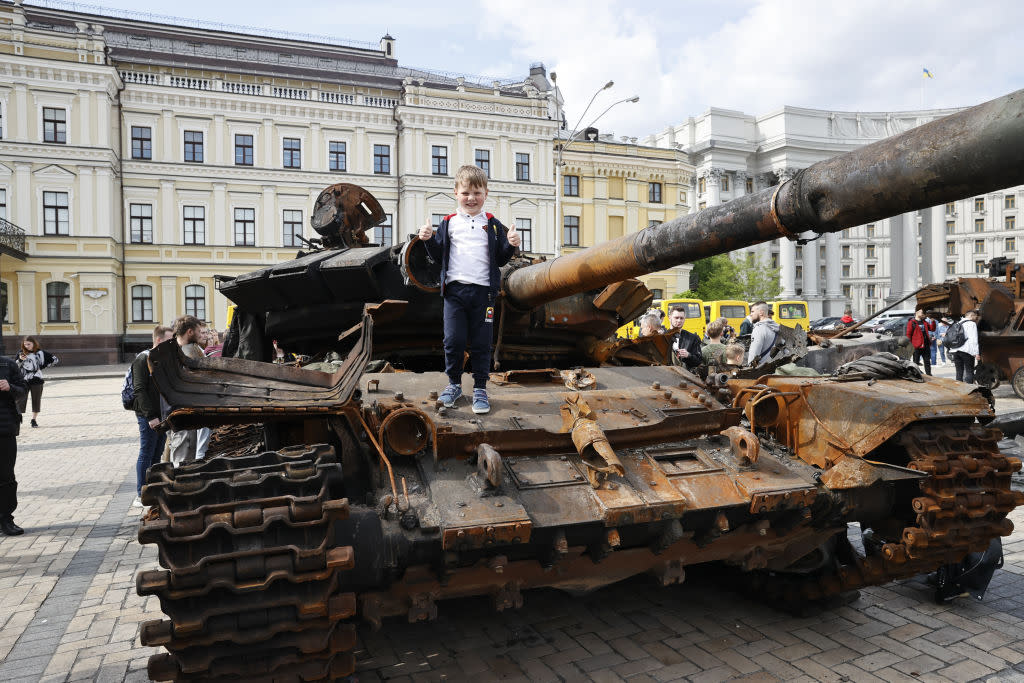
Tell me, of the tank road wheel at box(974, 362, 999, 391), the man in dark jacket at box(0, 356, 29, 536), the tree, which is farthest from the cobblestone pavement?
the tree

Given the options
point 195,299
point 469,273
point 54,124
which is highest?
point 54,124

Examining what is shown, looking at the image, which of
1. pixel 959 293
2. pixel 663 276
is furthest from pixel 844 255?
pixel 959 293

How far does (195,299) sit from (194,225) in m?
3.34

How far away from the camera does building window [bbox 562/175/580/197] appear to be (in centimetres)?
3988

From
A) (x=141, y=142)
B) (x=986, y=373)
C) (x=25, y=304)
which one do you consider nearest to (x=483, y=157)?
(x=141, y=142)

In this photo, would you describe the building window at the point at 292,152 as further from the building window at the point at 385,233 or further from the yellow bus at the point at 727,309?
the yellow bus at the point at 727,309

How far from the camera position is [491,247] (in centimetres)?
395

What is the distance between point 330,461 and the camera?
3215mm

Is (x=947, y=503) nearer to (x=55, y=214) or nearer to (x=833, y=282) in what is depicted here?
(x=55, y=214)

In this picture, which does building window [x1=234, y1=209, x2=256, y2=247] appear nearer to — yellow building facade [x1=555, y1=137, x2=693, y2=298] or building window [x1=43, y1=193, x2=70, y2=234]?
building window [x1=43, y1=193, x2=70, y2=234]

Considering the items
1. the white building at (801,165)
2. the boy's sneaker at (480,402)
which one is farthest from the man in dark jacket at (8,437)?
the white building at (801,165)

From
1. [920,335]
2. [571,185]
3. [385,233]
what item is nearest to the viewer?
[920,335]

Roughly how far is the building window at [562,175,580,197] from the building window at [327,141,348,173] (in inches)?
461

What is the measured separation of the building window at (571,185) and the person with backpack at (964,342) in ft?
88.6
